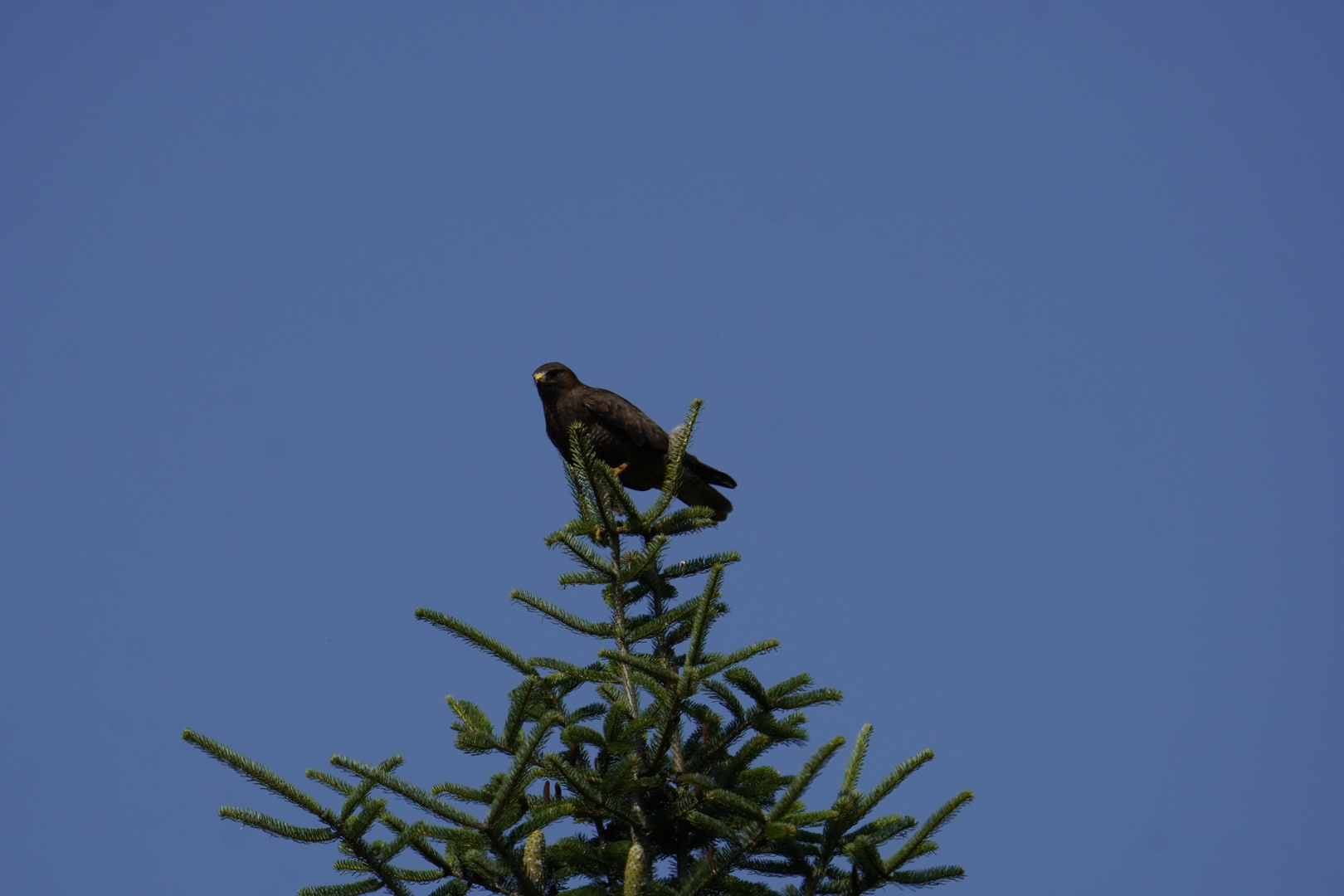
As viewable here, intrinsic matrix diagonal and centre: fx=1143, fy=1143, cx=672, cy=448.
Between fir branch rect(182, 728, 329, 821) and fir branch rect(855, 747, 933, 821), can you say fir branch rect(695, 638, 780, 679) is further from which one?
fir branch rect(182, 728, 329, 821)

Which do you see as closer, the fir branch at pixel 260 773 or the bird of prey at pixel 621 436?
the fir branch at pixel 260 773

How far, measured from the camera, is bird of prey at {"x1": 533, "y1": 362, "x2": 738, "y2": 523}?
7898 millimetres

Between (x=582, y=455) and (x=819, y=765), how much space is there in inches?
83.2

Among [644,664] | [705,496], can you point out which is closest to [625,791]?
[644,664]

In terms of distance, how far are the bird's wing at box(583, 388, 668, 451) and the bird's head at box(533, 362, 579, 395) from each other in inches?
9.8

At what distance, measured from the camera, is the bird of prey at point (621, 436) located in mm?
7898

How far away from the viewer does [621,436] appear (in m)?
7.94

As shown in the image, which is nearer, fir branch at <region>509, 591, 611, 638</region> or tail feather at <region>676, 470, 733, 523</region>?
fir branch at <region>509, 591, 611, 638</region>

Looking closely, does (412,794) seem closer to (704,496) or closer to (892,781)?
(892,781)

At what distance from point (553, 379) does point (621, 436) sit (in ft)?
2.38

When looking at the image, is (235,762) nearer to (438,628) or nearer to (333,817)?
(333,817)

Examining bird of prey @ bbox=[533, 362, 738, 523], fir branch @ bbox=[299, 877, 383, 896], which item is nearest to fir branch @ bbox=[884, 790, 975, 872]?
fir branch @ bbox=[299, 877, 383, 896]

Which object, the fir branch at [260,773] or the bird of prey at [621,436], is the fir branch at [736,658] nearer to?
the fir branch at [260,773]

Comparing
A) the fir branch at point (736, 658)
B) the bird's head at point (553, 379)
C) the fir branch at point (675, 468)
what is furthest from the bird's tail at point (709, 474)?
the fir branch at point (736, 658)
